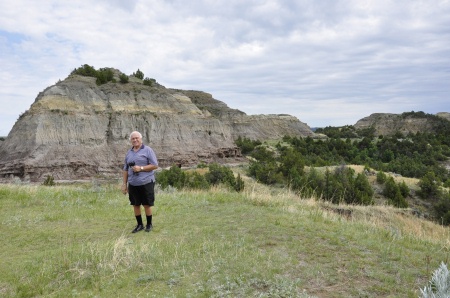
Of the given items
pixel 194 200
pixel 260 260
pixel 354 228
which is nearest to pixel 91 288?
pixel 260 260

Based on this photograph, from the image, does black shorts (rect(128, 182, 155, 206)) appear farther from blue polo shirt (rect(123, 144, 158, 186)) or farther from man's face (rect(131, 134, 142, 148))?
man's face (rect(131, 134, 142, 148))

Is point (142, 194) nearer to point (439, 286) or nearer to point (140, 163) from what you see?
point (140, 163)

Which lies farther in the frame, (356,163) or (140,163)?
(356,163)

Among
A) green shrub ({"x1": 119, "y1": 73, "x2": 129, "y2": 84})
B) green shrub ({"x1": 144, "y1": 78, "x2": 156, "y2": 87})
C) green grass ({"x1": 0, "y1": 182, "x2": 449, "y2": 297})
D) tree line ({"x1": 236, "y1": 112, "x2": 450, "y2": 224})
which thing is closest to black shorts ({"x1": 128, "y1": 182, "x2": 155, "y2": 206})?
green grass ({"x1": 0, "y1": 182, "x2": 449, "y2": 297})

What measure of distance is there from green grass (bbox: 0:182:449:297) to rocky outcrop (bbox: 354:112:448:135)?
104154 mm

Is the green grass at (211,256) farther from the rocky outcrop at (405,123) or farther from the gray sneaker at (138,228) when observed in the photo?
the rocky outcrop at (405,123)

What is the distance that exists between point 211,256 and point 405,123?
114 m

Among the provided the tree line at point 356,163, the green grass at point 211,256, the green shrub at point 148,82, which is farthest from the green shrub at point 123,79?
the green grass at point 211,256

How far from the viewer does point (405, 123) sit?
106 metres

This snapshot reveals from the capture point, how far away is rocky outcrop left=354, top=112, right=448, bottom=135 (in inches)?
4066

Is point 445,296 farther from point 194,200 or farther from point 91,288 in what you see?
point 194,200

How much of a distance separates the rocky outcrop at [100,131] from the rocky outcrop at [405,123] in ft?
230

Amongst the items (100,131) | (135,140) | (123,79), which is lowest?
(135,140)

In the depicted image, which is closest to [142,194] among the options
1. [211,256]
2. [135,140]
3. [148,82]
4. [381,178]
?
[135,140]
